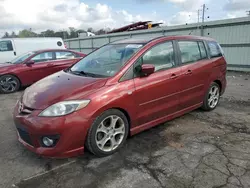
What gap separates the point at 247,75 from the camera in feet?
30.8

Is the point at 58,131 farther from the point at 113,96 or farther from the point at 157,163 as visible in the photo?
the point at 157,163

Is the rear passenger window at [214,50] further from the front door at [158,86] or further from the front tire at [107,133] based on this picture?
the front tire at [107,133]

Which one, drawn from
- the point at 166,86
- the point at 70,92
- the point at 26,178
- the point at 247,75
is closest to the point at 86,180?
the point at 26,178

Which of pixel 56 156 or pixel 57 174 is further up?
pixel 56 156

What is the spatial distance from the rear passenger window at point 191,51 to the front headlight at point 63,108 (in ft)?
7.07

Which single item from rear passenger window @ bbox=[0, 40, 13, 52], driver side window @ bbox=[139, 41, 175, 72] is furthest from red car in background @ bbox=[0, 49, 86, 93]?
driver side window @ bbox=[139, 41, 175, 72]

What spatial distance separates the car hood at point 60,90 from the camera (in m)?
2.95

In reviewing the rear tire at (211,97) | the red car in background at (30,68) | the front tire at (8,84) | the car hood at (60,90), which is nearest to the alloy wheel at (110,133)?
the car hood at (60,90)

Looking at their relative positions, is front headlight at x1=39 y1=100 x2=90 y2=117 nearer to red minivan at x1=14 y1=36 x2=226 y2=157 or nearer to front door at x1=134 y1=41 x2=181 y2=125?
red minivan at x1=14 y1=36 x2=226 y2=157

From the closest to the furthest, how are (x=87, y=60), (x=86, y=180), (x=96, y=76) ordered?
1. (x=86, y=180)
2. (x=96, y=76)
3. (x=87, y=60)

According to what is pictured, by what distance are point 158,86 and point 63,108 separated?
1532 mm

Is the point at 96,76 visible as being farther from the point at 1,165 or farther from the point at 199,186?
the point at 199,186

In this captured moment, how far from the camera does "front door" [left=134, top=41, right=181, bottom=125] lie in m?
3.46

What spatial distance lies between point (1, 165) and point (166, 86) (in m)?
2.63
